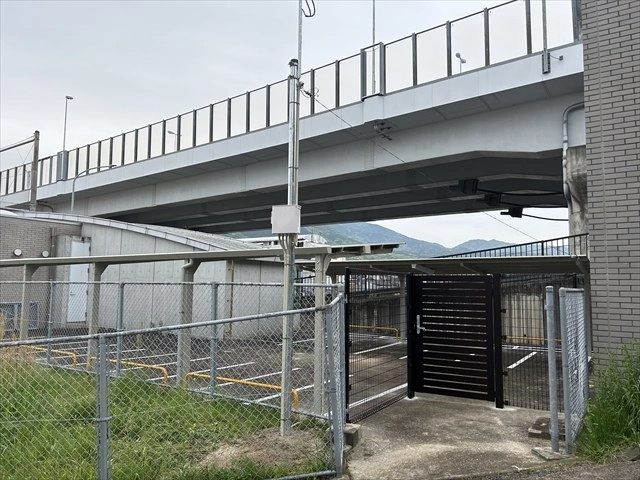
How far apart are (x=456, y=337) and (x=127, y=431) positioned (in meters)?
4.62

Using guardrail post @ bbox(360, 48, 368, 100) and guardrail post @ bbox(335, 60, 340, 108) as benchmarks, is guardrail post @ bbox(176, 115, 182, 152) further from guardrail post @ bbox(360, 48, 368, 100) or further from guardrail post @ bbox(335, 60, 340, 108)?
guardrail post @ bbox(360, 48, 368, 100)

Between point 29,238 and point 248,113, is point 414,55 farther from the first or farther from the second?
point 29,238

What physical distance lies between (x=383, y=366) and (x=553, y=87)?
7.44 m

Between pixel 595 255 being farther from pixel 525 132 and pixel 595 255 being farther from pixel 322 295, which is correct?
pixel 525 132

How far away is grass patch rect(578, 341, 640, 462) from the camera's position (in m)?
4.76

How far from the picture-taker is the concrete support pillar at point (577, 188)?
11.1m

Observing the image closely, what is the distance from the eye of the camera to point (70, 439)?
5238mm

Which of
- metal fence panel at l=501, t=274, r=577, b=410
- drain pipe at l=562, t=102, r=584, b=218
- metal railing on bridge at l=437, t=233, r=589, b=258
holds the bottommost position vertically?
metal fence panel at l=501, t=274, r=577, b=410

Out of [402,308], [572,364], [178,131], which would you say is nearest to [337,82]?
[402,308]

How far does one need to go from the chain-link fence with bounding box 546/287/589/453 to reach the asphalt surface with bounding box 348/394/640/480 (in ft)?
1.14

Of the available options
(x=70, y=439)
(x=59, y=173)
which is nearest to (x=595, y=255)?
(x=70, y=439)

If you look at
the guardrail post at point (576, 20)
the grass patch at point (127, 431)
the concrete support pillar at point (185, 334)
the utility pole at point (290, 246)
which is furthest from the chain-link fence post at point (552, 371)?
the guardrail post at point (576, 20)

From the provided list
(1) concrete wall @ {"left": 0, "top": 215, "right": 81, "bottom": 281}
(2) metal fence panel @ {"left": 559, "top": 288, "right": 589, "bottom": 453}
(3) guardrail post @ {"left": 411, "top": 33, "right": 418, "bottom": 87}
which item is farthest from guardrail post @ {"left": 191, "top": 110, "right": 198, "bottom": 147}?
(2) metal fence panel @ {"left": 559, "top": 288, "right": 589, "bottom": 453}

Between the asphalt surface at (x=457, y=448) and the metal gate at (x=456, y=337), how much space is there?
1.18 feet
